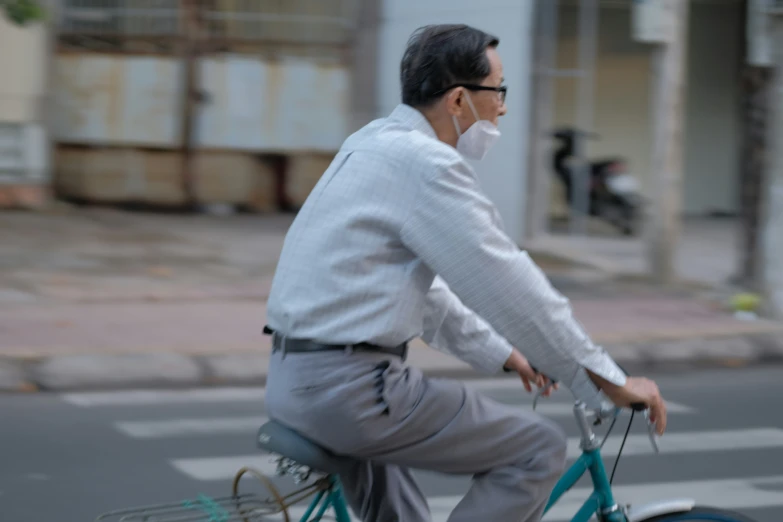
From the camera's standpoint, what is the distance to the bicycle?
106 inches

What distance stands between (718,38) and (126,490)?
14387 mm

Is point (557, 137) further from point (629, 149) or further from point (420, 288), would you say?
point (420, 288)

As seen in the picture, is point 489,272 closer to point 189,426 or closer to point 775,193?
point 189,426

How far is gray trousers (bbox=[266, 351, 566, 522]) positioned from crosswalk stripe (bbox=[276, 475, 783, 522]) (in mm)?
2022

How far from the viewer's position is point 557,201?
15172mm

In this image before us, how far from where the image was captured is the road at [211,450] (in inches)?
198

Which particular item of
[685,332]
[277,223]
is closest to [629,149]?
[277,223]

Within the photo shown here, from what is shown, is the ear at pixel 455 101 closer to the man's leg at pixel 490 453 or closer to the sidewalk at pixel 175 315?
the man's leg at pixel 490 453

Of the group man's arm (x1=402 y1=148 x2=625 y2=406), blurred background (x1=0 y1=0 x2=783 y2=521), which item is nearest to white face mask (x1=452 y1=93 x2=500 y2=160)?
man's arm (x1=402 y1=148 x2=625 y2=406)

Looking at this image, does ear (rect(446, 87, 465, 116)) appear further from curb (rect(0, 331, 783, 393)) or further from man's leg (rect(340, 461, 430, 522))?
curb (rect(0, 331, 783, 393))

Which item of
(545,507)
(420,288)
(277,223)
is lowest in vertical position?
(277,223)

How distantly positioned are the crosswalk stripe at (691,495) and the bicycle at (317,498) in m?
1.87

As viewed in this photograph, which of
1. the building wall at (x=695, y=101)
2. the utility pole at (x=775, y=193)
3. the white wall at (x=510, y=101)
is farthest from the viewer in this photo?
the building wall at (x=695, y=101)

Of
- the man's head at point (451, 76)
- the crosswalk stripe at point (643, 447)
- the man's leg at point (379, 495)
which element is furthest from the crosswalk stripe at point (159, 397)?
the man's head at point (451, 76)
